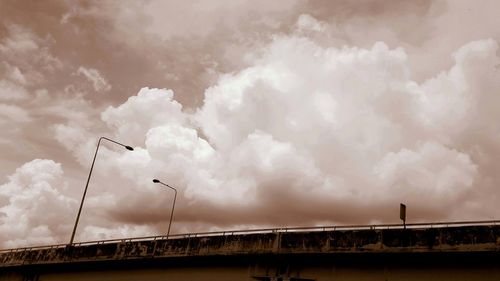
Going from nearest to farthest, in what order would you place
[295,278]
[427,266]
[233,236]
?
[427,266], [295,278], [233,236]

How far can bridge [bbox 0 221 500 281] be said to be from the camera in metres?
15.6

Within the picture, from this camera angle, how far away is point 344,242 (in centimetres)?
1784

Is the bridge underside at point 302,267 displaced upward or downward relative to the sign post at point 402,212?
downward

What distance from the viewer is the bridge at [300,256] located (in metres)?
15.6

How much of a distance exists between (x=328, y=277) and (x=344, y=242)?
72.2 inches

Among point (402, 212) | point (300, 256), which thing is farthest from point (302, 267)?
point (402, 212)

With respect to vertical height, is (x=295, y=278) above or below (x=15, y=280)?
above

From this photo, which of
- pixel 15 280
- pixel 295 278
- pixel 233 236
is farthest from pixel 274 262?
pixel 15 280

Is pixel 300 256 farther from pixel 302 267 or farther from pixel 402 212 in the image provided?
pixel 402 212

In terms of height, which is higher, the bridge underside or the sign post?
the sign post

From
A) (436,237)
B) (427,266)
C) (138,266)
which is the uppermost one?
(436,237)

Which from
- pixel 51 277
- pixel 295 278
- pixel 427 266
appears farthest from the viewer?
pixel 51 277

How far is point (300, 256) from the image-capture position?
750 inches

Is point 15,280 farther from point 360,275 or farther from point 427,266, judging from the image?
point 427,266
